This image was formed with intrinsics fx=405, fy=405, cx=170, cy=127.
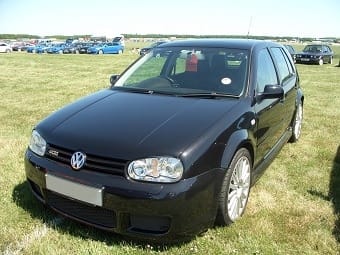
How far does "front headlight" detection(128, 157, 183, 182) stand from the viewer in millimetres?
2904

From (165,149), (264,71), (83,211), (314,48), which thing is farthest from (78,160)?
(314,48)

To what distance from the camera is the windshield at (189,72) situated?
4094 mm

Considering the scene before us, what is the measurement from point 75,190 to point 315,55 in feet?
86.1

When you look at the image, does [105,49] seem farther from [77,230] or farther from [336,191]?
[77,230]

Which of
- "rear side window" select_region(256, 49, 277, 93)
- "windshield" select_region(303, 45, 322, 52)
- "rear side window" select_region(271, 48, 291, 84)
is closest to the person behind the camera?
"rear side window" select_region(256, 49, 277, 93)

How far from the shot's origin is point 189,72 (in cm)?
437

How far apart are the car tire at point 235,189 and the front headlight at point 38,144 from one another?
1517 mm

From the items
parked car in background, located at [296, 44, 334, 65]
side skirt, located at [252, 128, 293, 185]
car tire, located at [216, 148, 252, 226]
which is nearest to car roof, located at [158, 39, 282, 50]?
side skirt, located at [252, 128, 293, 185]

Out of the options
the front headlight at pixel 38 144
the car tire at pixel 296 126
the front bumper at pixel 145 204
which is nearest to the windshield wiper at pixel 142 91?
the front headlight at pixel 38 144

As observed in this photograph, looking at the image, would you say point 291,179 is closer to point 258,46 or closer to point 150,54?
point 258,46

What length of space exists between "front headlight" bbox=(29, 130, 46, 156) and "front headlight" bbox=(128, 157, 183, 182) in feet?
2.97

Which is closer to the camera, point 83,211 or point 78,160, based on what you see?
point 78,160

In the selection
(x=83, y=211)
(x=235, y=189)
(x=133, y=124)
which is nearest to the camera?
(x=83, y=211)

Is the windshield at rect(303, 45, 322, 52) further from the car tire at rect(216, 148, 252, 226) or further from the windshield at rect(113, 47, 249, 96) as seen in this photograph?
the car tire at rect(216, 148, 252, 226)
